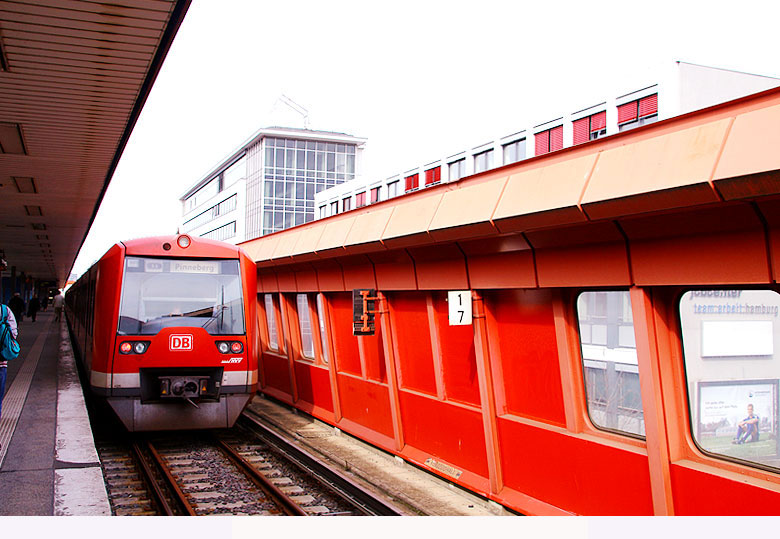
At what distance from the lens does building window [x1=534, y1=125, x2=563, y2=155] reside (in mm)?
36125

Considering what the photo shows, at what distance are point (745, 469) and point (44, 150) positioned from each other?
1086 cm

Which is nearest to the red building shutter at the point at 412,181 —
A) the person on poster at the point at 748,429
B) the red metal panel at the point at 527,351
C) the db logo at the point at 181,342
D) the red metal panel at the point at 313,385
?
the red metal panel at the point at 313,385

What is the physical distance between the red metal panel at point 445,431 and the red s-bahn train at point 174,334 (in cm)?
246

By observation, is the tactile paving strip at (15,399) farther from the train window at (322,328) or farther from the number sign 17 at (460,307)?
the train window at (322,328)

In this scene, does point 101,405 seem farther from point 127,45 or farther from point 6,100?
point 127,45

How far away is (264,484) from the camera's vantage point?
8242 millimetres

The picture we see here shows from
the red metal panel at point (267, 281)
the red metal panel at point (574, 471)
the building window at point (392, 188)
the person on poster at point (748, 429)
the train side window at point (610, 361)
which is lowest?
the red metal panel at point (574, 471)

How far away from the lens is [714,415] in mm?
5191

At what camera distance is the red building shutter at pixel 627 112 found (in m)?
32.2

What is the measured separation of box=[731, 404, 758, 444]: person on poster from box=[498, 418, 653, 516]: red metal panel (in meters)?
0.80

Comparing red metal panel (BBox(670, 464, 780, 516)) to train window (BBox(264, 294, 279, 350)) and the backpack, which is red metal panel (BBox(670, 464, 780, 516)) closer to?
the backpack

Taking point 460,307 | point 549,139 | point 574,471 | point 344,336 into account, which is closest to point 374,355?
point 344,336

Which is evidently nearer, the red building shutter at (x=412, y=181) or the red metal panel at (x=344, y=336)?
the red metal panel at (x=344, y=336)

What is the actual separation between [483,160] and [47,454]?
125ft
